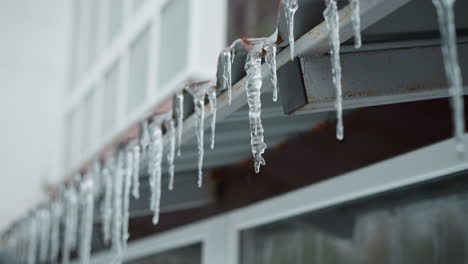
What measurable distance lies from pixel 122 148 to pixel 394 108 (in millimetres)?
2015

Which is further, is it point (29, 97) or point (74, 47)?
point (29, 97)

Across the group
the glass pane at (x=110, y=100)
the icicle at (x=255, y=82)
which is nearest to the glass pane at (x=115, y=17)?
the glass pane at (x=110, y=100)

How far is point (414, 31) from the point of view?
3256 mm

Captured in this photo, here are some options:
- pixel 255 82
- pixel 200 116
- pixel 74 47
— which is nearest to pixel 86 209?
pixel 200 116

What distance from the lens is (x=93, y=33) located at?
1002cm

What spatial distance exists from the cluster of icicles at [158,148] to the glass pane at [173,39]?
1.36m

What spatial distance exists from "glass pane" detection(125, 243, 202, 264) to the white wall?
6.46 m

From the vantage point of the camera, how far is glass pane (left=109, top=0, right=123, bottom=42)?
28.5 ft

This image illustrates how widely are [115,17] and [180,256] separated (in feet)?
11.6

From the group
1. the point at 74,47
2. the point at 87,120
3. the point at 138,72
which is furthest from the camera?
the point at 74,47

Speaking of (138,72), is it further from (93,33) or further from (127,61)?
(93,33)

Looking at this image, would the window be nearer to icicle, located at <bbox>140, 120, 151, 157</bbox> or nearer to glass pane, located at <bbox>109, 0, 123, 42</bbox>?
glass pane, located at <bbox>109, 0, 123, 42</bbox>

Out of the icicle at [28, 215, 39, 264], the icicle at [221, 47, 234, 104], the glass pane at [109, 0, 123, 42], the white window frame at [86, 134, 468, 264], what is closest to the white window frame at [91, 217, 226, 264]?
the white window frame at [86, 134, 468, 264]

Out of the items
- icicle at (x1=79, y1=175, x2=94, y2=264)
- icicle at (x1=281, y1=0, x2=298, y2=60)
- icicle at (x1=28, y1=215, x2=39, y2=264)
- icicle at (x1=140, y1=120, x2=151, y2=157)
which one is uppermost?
icicle at (x1=281, y1=0, x2=298, y2=60)
